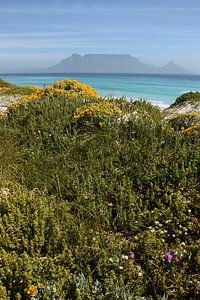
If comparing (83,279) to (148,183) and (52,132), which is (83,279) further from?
(52,132)

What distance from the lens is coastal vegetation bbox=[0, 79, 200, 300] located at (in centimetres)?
295

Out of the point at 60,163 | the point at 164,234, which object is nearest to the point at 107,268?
the point at 164,234

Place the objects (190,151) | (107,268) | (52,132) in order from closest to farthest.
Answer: (107,268)
(190,151)
(52,132)

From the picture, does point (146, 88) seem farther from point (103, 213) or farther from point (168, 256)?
point (168, 256)

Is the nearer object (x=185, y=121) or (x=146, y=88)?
(x=185, y=121)

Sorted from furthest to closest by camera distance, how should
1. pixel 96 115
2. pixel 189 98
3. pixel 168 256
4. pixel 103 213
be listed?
pixel 189 98, pixel 96 115, pixel 103 213, pixel 168 256

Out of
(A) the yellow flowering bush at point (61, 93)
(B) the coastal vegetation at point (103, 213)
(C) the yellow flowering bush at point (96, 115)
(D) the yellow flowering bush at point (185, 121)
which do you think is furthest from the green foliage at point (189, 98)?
(B) the coastal vegetation at point (103, 213)

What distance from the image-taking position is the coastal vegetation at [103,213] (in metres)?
2.95

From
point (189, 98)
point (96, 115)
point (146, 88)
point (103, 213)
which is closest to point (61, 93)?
point (96, 115)

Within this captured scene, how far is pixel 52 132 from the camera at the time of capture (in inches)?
267

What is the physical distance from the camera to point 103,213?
4082 millimetres

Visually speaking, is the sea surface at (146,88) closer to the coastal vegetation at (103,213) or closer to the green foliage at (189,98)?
the green foliage at (189,98)

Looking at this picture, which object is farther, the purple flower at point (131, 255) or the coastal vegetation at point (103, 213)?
the purple flower at point (131, 255)

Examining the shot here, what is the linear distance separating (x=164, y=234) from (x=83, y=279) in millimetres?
1296
